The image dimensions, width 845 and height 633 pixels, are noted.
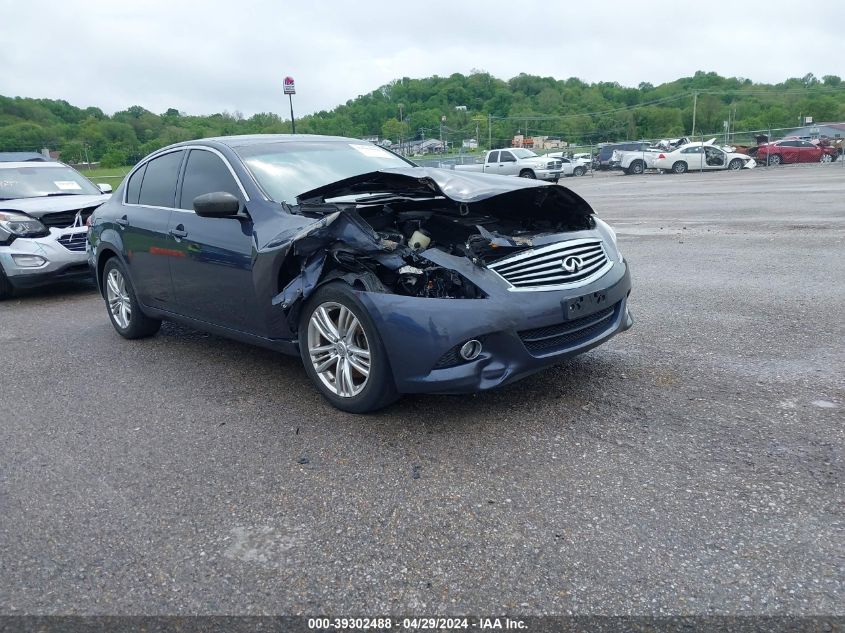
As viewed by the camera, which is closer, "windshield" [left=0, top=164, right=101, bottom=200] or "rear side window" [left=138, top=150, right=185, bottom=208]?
"rear side window" [left=138, top=150, right=185, bottom=208]

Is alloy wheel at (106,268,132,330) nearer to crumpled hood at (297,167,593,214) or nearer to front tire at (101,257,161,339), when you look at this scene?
front tire at (101,257,161,339)

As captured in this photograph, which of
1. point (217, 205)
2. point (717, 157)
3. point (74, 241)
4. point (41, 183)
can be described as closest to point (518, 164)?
point (717, 157)

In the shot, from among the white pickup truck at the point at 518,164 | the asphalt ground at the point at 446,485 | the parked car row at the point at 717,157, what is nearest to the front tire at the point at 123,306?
the asphalt ground at the point at 446,485

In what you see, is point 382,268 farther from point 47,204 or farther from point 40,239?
point 47,204

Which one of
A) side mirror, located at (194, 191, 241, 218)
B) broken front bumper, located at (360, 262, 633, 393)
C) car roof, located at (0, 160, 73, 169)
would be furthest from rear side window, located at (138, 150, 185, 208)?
car roof, located at (0, 160, 73, 169)

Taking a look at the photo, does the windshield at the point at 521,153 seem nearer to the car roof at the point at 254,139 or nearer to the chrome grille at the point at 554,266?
the car roof at the point at 254,139

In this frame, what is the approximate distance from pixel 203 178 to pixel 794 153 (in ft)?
121

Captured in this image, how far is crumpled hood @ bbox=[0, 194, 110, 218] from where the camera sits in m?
8.53

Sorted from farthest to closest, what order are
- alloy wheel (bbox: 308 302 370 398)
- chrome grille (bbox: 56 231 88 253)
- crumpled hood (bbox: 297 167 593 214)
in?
chrome grille (bbox: 56 231 88 253) → crumpled hood (bbox: 297 167 593 214) → alloy wheel (bbox: 308 302 370 398)

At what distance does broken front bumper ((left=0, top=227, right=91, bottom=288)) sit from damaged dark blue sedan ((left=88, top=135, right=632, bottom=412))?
368 centimetres

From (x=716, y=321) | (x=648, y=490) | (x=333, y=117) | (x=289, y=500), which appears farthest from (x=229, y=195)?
(x=333, y=117)

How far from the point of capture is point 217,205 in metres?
4.48

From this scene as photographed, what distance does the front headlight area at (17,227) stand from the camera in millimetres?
8328

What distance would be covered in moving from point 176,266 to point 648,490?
3789 millimetres
